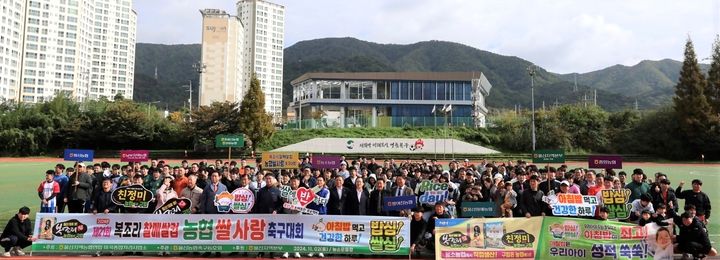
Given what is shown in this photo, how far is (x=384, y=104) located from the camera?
2263 inches

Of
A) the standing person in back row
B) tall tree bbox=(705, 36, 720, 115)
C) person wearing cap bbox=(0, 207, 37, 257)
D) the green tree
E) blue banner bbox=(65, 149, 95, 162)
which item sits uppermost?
tall tree bbox=(705, 36, 720, 115)

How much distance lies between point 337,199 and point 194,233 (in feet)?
8.93

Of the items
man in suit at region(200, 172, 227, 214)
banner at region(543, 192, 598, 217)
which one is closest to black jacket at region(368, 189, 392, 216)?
man in suit at region(200, 172, 227, 214)

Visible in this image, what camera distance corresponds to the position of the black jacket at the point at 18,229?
8523 mm

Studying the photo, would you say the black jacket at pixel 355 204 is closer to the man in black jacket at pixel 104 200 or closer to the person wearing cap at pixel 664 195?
the man in black jacket at pixel 104 200

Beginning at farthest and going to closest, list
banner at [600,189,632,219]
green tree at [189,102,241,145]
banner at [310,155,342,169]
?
1. green tree at [189,102,241,145]
2. banner at [310,155,342,169]
3. banner at [600,189,632,219]

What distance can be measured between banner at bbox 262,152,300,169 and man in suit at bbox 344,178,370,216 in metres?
5.46

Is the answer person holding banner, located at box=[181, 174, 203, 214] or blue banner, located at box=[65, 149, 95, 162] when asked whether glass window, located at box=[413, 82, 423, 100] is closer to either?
blue banner, located at box=[65, 149, 95, 162]

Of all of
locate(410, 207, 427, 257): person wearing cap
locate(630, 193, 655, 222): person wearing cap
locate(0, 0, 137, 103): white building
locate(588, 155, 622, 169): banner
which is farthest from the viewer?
locate(0, 0, 137, 103): white building

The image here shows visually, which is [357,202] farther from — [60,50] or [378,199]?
[60,50]

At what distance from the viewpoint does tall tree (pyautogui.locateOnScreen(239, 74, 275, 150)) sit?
1652 inches

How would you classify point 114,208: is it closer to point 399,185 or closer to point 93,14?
point 399,185

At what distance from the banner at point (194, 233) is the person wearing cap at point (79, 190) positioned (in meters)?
1.68

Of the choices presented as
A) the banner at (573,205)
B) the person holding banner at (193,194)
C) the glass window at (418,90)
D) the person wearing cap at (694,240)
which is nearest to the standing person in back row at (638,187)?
the banner at (573,205)
